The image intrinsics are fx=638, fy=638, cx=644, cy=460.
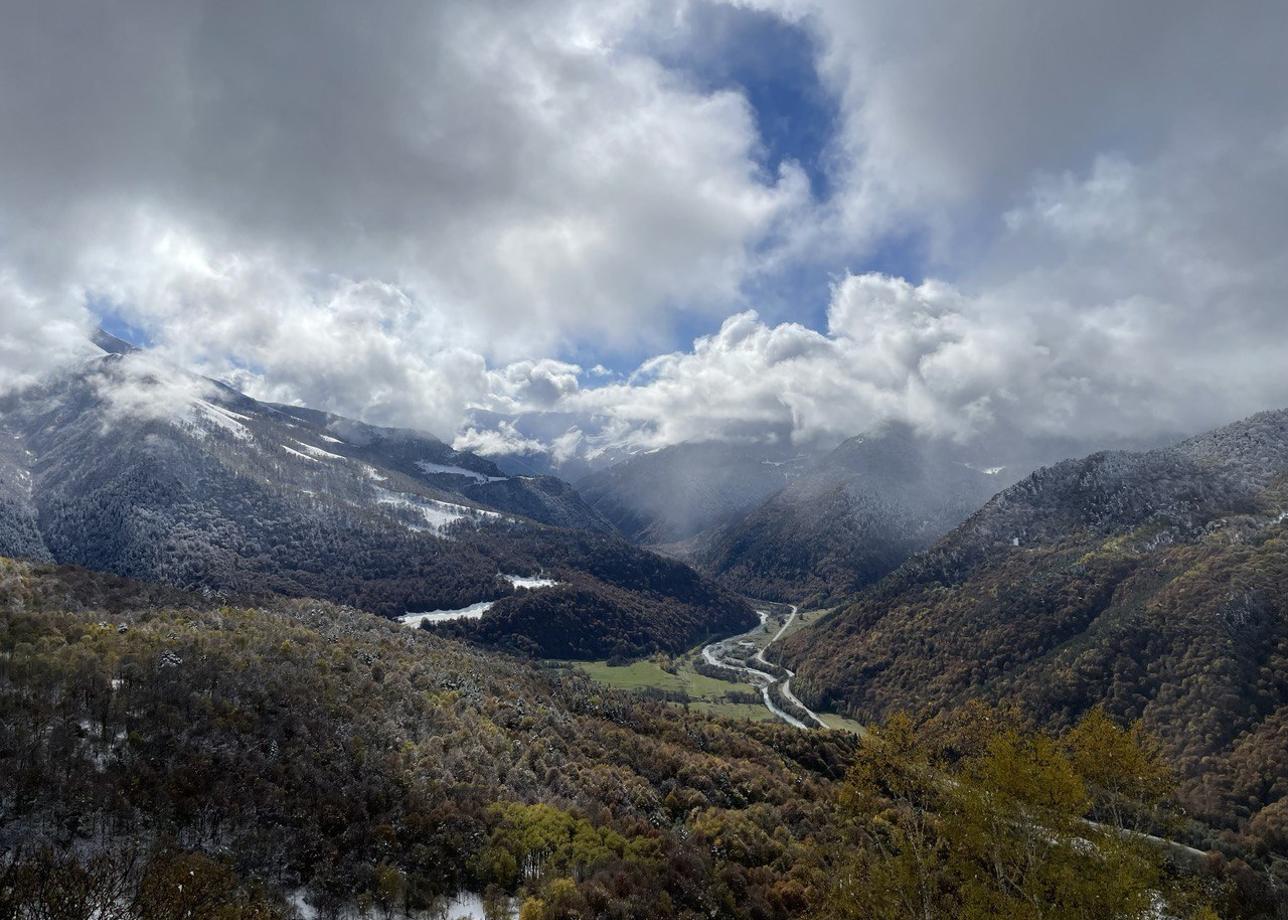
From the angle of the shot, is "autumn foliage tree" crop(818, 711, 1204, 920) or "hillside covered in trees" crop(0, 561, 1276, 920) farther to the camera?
"hillside covered in trees" crop(0, 561, 1276, 920)

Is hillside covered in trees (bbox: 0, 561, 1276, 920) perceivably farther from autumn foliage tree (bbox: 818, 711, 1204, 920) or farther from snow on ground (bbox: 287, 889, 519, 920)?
snow on ground (bbox: 287, 889, 519, 920)

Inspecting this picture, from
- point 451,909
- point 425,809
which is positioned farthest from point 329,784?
point 451,909

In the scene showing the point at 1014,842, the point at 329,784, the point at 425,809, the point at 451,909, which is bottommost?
the point at 451,909

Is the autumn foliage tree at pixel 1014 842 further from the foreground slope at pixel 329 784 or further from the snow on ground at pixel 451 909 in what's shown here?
the snow on ground at pixel 451 909

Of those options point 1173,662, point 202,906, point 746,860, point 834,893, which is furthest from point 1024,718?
point 202,906

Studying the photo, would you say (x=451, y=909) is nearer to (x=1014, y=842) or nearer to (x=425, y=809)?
(x=425, y=809)

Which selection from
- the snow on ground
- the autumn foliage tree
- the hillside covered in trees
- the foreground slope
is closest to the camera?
the autumn foliage tree

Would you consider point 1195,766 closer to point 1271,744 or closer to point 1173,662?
point 1271,744

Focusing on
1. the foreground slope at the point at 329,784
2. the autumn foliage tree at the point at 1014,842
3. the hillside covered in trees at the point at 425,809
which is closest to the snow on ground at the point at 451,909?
the hillside covered in trees at the point at 425,809

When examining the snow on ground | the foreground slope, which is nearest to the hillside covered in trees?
the foreground slope
